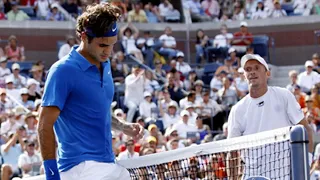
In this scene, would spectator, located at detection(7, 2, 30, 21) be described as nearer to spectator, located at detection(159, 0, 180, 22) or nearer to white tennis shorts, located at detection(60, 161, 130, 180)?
spectator, located at detection(159, 0, 180, 22)

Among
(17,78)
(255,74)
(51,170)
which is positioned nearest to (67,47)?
(17,78)

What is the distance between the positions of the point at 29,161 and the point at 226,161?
8.59m

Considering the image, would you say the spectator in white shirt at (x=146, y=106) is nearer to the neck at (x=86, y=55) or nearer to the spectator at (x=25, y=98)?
the spectator at (x=25, y=98)

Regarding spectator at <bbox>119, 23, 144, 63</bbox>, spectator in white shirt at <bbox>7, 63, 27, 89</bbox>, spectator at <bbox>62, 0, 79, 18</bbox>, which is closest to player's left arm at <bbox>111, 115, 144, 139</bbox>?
spectator in white shirt at <bbox>7, 63, 27, 89</bbox>

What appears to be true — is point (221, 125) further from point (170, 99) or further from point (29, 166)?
point (29, 166)

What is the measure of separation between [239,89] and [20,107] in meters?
5.18

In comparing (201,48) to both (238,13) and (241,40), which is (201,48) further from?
(238,13)

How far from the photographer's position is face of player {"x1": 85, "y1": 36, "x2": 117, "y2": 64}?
6.61 meters

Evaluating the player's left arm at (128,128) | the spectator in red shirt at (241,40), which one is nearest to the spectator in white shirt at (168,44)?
the spectator in red shirt at (241,40)

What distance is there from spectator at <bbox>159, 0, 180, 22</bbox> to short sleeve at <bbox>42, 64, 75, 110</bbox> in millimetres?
20904

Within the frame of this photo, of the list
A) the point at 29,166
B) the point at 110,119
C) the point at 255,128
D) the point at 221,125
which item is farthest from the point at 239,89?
the point at 110,119

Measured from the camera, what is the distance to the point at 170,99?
20.6 meters

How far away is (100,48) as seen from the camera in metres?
6.65

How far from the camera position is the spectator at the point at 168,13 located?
27.4 metres
